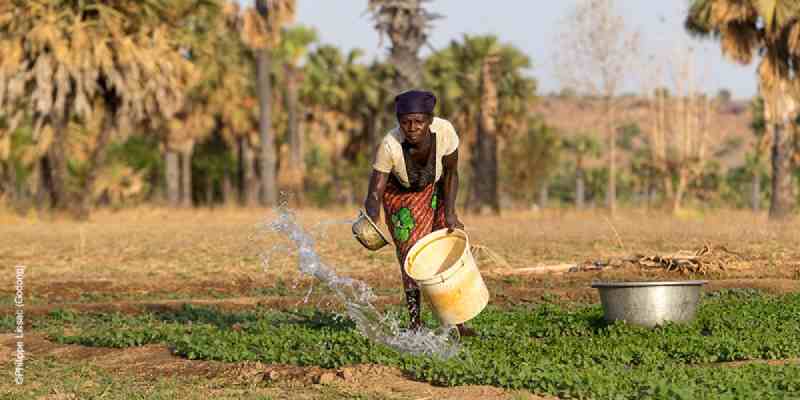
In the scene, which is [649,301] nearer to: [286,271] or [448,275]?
[448,275]

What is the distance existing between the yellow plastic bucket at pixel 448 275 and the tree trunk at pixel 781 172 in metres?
22.9

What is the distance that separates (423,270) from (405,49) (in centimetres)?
1789

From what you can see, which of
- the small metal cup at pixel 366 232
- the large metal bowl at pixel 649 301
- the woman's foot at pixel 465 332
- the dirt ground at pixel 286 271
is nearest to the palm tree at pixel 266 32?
the dirt ground at pixel 286 271

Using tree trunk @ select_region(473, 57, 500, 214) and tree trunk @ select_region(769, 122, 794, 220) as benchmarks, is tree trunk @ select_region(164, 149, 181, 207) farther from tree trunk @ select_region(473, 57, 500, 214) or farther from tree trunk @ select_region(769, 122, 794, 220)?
tree trunk @ select_region(769, 122, 794, 220)

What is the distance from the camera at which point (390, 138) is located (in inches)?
336

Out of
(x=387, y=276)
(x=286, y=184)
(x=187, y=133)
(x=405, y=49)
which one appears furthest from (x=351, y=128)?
(x=387, y=276)

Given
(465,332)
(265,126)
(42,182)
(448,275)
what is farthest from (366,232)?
(265,126)

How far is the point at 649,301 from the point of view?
9164 mm

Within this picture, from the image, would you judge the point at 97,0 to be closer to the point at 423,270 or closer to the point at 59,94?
the point at 59,94

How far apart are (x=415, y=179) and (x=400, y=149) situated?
285mm

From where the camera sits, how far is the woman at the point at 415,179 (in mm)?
8320

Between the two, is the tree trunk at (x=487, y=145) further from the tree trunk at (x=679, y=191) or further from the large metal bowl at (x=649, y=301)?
the large metal bowl at (x=649, y=301)

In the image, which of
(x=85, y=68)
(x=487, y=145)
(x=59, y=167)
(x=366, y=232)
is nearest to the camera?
(x=366, y=232)

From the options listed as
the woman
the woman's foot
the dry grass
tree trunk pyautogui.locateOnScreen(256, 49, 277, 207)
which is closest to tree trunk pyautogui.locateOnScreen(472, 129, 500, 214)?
tree trunk pyautogui.locateOnScreen(256, 49, 277, 207)
